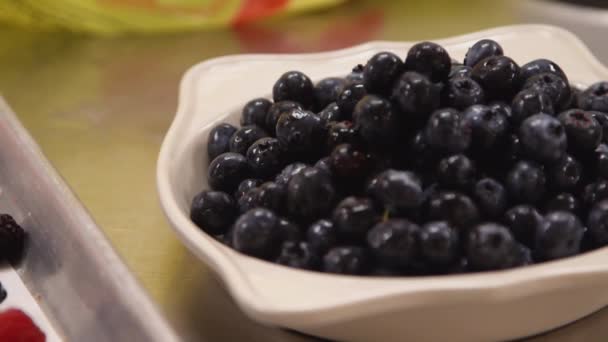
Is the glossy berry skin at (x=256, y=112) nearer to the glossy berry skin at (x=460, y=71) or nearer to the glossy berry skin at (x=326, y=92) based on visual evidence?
the glossy berry skin at (x=326, y=92)

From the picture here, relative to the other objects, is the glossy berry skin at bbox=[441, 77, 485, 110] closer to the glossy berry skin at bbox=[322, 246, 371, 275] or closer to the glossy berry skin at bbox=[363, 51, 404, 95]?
the glossy berry skin at bbox=[363, 51, 404, 95]

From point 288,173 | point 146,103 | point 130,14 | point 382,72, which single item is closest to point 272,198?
point 288,173

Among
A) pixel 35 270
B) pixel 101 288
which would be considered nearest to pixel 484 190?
pixel 101 288

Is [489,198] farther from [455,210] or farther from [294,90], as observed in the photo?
[294,90]

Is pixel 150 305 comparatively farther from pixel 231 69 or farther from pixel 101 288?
pixel 231 69

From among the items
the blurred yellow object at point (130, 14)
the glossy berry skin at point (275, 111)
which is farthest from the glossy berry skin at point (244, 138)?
the blurred yellow object at point (130, 14)
